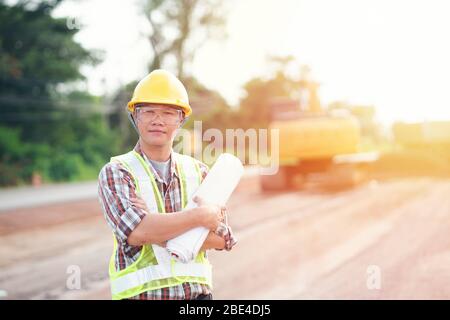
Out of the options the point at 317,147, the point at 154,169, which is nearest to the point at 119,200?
the point at 154,169

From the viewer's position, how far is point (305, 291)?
602cm

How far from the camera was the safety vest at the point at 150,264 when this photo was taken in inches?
79.7

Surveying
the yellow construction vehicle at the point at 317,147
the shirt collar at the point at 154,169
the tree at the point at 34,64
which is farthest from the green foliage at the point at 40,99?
the shirt collar at the point at 154,169

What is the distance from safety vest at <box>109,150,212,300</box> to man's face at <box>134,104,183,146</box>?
9 cm

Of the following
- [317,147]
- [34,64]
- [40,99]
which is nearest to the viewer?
[317,147]

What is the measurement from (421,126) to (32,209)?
1612 cm

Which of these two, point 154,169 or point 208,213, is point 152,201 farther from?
point 208,213

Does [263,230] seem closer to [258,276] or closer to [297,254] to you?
[297,254]

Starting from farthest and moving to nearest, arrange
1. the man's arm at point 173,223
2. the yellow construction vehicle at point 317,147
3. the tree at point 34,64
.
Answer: the tree at point 34,64
the yellow construction vehicle at point 317,147
the man's arm at point 173,223

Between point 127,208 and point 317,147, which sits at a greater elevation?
point 317,147

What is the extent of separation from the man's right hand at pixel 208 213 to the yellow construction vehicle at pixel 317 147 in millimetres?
14953

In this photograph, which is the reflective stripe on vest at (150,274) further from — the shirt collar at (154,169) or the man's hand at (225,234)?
the shirt collar at (154,169)

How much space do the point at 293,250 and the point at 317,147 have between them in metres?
8.87

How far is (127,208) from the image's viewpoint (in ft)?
6.47
